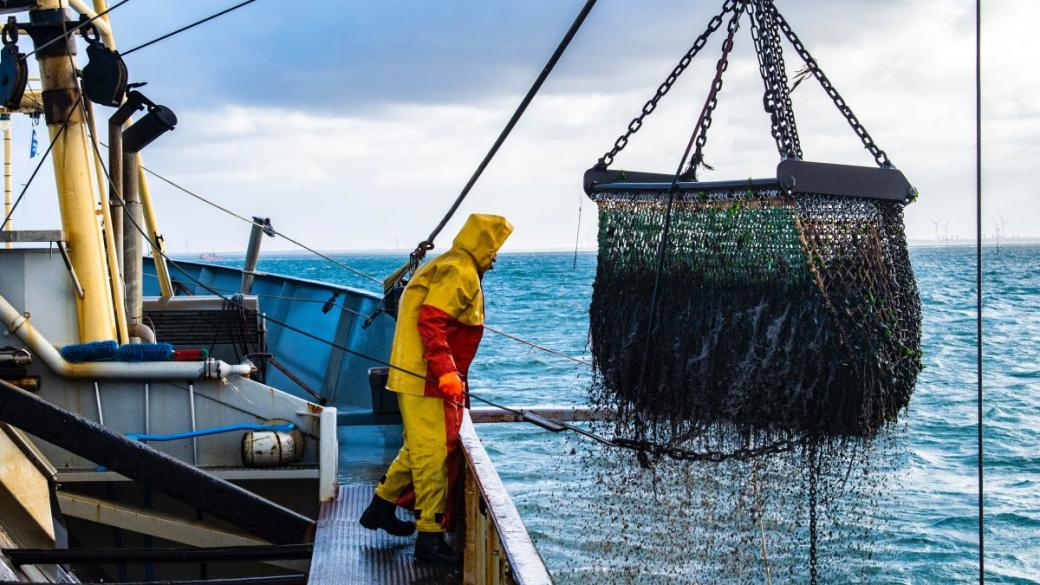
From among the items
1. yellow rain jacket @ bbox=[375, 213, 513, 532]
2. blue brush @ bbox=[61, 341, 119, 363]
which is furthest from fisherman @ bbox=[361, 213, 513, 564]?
blue brush @ bbox=[61, 341, 119, 363]

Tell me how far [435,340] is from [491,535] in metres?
0.97

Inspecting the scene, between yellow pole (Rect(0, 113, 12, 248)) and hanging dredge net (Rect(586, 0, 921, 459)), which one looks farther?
yellow pole (Rect(0, 113, 12, 248))

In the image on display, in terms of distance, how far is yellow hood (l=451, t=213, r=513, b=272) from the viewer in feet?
15.7

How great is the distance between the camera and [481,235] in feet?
15.7

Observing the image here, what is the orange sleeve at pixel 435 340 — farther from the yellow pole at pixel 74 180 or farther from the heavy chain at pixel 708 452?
the yellow pole at pixel 74 180

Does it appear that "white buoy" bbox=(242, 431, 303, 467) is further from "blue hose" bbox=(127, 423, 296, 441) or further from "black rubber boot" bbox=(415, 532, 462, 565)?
"black rubber boot" bbox=(415, 532, 462, 565)

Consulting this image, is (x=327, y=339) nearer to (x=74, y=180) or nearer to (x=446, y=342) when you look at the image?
(x=74, y=180)

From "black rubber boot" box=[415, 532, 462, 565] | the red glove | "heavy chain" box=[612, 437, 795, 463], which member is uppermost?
the red glove

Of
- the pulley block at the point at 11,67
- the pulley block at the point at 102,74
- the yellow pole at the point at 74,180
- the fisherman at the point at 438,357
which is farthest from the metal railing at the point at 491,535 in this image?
the pulley block at the point at 11,67

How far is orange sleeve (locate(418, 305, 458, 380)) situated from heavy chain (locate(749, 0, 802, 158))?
1.57 m

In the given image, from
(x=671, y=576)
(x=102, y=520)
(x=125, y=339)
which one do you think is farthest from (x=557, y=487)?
(x=102, y=520)

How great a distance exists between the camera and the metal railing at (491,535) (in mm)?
3322

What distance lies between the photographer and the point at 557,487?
587 inches

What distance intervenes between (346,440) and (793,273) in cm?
408
